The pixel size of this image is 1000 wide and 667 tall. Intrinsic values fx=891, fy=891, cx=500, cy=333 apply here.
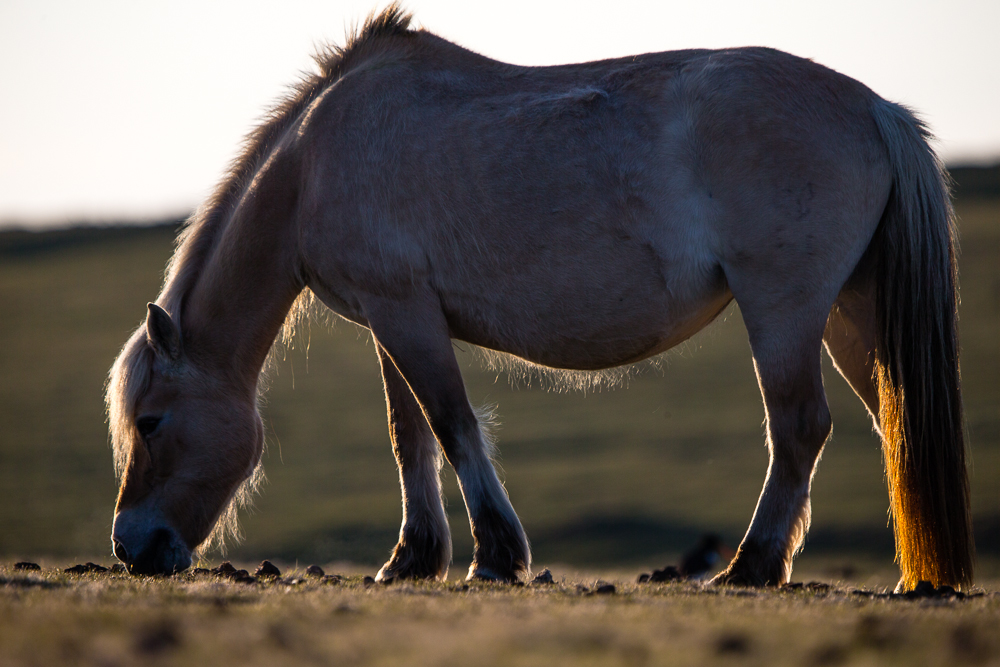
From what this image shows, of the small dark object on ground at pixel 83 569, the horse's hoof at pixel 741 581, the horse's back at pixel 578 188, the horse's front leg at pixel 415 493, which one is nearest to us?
the horse's hoof at pixel 741 581

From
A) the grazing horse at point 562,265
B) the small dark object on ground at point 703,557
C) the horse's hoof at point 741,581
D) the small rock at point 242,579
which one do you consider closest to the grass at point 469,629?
the small rock at point 242,579

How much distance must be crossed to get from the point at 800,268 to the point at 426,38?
278 centimetres

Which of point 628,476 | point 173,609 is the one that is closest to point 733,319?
point 628,476

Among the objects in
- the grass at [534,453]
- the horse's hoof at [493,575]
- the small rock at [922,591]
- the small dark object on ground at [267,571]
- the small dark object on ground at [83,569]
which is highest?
the small rock at [922,591]

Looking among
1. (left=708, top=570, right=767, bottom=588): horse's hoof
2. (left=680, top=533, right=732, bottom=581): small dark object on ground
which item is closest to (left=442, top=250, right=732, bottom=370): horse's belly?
(left=708, top=570, right=767, bottom=588): horse's hoof

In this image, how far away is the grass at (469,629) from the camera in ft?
7.54

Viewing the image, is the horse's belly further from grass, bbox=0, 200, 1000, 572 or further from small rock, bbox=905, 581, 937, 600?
grass, bbox=0, 200, 1000, 572

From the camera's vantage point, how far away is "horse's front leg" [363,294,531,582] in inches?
193

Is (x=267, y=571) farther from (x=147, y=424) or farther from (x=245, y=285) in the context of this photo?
(x=245, y=285)

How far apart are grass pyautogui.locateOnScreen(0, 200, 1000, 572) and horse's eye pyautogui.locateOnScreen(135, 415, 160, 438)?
30.8 ft

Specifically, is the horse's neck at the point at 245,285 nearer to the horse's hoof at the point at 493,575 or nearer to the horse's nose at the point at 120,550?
the horse's nose at the point at 120,550

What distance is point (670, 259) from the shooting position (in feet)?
15.7

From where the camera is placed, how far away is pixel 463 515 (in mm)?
19141

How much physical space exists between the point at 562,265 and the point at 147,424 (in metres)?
2.72
